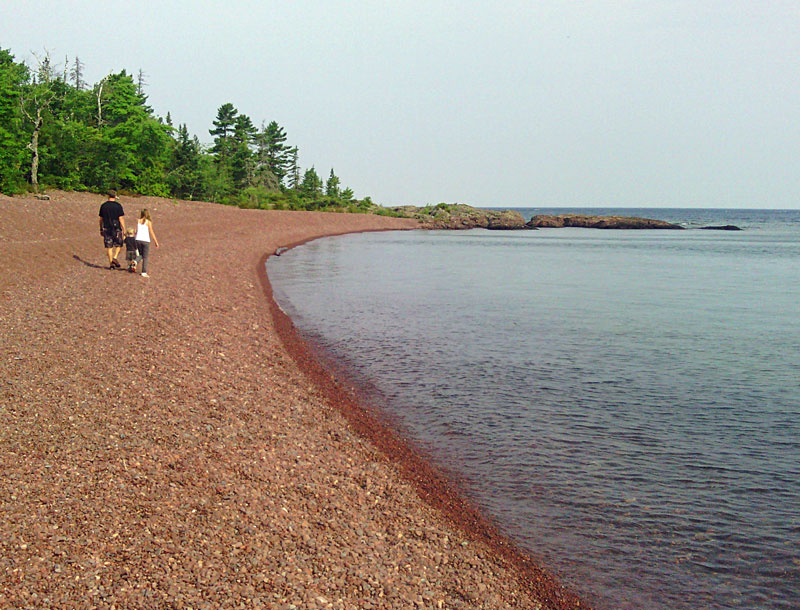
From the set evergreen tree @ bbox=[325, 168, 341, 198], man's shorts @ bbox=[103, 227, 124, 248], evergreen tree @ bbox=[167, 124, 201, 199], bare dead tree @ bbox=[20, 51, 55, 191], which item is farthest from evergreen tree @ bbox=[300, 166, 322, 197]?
man's shorts @ bbox=[103, 227, 124, 248]

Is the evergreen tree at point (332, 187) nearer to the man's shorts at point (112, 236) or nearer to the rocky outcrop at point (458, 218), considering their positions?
the rocky outcrop at point (458, 218)

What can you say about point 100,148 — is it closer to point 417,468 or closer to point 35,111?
point 35,111

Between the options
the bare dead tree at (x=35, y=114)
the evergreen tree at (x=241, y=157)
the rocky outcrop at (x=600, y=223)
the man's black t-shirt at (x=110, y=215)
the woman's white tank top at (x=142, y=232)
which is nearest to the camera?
the woman's white tank top at (x=142, y=232)

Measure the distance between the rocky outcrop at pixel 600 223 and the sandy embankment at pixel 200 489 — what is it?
93462 millimetres

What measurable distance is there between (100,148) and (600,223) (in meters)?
80.9

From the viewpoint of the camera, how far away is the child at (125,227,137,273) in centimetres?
1955

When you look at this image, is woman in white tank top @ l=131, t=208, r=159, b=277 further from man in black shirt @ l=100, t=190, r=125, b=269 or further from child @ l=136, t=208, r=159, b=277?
man in black shirt @ l=100, t=190, r=125, b=269

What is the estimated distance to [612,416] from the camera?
10875 millimetres

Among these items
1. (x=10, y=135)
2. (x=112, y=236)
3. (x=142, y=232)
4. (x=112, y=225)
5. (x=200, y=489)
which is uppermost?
(x=10, y=135)

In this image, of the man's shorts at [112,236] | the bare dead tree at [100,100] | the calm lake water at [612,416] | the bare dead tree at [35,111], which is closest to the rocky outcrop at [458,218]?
the bare dead tree at [100,100]

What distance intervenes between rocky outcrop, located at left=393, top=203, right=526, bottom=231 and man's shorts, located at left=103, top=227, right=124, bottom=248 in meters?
70.1

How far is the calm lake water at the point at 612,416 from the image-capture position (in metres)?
6.69

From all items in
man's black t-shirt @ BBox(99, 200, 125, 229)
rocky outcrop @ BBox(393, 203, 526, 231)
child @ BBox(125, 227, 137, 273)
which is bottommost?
child @ BBox(125, 227, 137, 273)

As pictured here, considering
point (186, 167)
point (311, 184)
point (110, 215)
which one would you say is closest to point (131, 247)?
point (110, 215)
